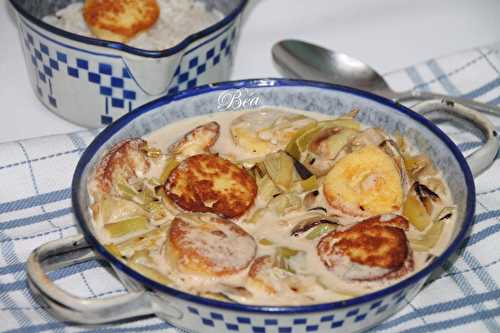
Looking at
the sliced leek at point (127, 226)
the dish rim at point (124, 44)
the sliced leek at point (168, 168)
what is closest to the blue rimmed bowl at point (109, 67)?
the dish rim at point (124, 44)

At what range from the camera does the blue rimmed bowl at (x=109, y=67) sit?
8.13ft

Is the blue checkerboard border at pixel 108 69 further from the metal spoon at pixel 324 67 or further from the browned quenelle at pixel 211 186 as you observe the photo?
the browned quenelle at pixel 211 186

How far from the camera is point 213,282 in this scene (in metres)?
1.84

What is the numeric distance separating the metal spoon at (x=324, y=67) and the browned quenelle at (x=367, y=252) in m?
0.94

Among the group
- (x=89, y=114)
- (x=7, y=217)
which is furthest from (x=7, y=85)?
(x=7, y=217)

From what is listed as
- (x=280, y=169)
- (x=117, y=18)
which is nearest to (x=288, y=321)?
(x=280, y=169)

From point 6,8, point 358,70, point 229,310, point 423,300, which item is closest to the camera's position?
point 229,310

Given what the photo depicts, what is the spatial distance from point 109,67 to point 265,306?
1018mm

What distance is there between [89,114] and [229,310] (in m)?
1.09

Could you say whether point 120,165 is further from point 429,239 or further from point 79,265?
point 429,239

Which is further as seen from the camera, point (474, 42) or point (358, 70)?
point (474, 42)

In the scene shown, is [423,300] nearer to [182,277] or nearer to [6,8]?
[182,277]

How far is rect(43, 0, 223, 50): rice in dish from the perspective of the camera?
2.71m

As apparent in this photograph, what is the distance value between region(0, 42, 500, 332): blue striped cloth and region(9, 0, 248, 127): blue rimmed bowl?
0.48ft
